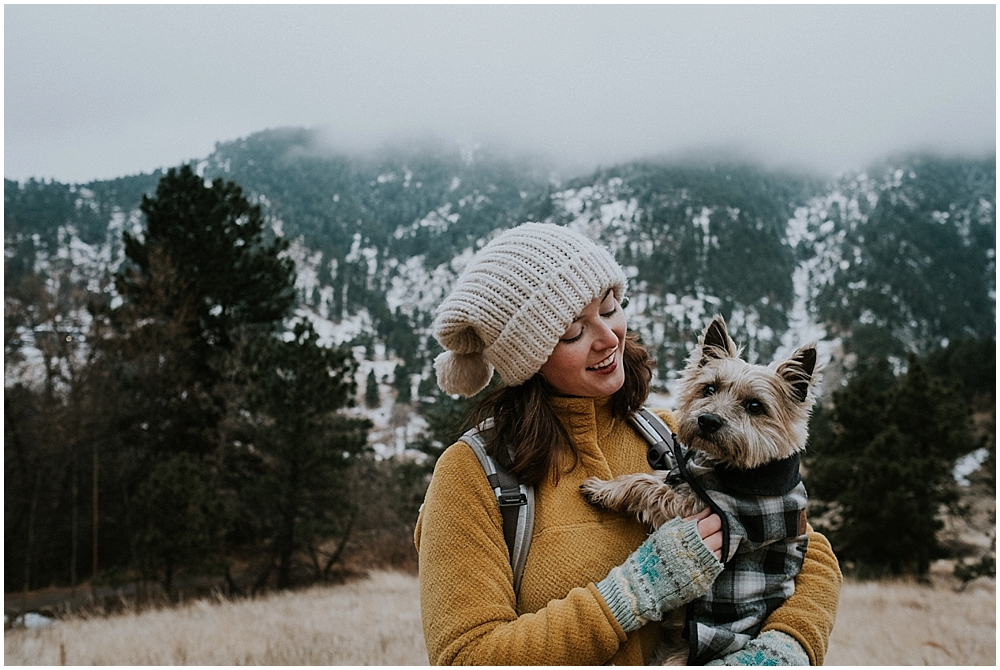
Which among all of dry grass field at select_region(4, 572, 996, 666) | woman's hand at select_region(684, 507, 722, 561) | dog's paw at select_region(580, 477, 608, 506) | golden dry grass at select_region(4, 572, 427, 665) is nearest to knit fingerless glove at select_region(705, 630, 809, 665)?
woman's hand at select_region(684, 507, 722, 561)

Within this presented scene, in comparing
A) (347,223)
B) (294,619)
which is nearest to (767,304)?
(347,223)

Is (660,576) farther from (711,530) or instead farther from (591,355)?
(591,355)

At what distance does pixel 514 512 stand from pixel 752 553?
0.94 metres

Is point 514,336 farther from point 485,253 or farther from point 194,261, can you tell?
point 194,261

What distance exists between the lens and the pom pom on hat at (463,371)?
98.1 inches

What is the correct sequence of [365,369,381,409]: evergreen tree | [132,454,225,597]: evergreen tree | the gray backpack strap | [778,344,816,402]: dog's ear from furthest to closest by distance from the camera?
[365,369,381,409]: evergreen tree < [132,454,225,597]: evergreen tree < [778,344,816,402]: dog's ear < the gray backpack strap

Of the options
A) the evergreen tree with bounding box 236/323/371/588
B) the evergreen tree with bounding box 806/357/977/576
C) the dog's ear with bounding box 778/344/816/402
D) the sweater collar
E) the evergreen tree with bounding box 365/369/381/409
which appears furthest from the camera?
the evergreen tree with bounding box 365/369/381/409

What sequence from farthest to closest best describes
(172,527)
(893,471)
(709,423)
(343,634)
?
(893,471) → (172,527) → (343,634) → (709,423)

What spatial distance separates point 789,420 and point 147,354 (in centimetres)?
2416

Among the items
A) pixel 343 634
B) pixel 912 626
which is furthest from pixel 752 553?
pixel 912 626

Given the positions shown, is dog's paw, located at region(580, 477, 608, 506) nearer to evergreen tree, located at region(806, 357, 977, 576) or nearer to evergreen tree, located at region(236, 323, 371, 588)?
evergreen tree, located at region(236, 323, 371, 588)

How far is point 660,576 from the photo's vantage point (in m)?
2.00

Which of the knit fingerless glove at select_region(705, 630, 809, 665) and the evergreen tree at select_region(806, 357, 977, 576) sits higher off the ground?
the knit fingerless glove at select_region(705, 630, 809, 665)

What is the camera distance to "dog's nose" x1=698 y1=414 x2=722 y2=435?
2438 millimetres
